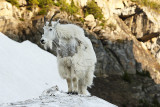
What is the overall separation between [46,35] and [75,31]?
1018 mm

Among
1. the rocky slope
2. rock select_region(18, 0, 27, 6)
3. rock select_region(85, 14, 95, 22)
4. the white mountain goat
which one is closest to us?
the white mountain goat

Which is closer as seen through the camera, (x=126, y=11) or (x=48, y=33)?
(x=48, y=33)

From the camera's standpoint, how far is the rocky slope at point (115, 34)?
1089 inches

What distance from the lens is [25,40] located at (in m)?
27.1

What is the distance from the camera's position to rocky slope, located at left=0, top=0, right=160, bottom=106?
27672 millimetres

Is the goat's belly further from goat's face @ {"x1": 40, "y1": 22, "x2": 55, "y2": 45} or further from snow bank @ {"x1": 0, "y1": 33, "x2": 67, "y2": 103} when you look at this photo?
snow bank @ {"x1": 0, "y1": 33, "x2": 67, "y2": 103}

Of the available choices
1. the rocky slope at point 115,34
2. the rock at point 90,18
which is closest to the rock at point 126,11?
the rocky slope at point 115,34

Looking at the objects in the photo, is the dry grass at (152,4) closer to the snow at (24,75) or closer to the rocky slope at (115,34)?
the rocky slope at (115,34)

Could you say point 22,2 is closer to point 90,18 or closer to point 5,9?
point 5,9

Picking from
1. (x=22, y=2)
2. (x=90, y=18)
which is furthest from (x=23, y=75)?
(x=90, y=18)

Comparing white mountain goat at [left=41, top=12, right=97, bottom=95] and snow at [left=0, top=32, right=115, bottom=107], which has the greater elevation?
white mountain goat at [left=41, top=12, right=97, bottom=95]

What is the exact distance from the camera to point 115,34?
39.3m

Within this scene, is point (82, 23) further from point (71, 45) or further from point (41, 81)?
point (71, 45)

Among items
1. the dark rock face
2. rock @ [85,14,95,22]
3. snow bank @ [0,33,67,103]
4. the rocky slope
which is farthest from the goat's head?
rock @ [85,14,95,22]
